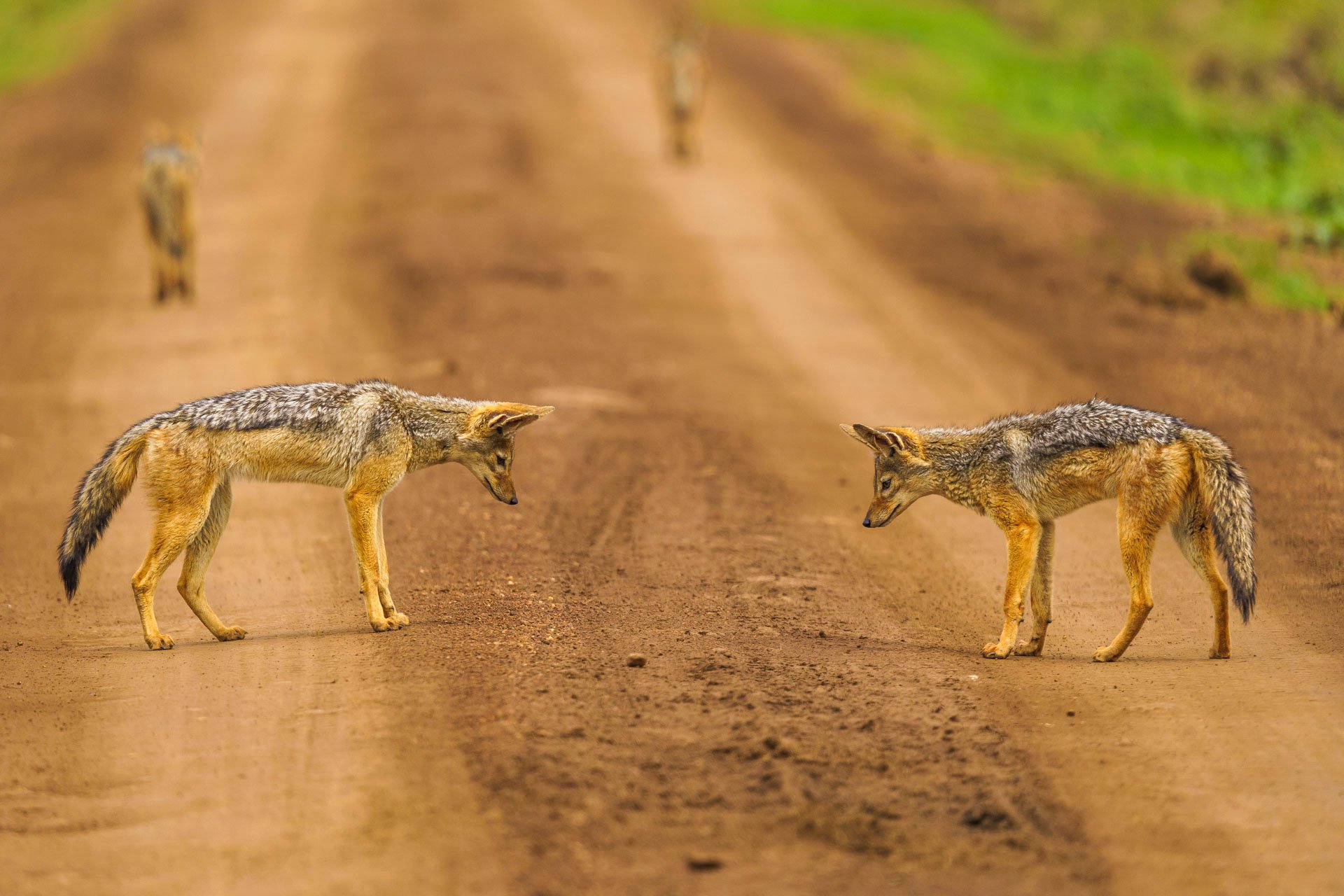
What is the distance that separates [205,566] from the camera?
9.96 m

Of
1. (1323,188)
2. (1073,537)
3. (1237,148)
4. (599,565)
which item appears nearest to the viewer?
(599,565)

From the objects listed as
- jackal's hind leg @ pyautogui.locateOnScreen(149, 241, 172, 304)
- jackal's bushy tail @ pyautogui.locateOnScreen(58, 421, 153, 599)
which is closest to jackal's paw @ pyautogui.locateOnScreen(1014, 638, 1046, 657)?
jackal's bushy tail @ pyautogui.locateOnScreen(58, 421, 153, 599)

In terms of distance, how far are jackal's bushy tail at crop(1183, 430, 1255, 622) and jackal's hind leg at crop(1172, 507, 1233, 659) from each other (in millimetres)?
92

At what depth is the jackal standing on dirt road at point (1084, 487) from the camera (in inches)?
356

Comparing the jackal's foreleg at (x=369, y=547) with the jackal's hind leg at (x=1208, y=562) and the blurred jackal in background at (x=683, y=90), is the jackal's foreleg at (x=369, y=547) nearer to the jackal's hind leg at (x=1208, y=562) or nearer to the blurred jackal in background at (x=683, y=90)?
the jackal's hind leg at (x=1208, y=562)

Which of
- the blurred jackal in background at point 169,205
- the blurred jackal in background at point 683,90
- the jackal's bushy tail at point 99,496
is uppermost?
the blurred jackal in background at point 683,90

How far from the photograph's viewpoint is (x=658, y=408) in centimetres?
1567

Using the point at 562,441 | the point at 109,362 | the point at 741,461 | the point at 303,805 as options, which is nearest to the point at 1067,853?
the point at 303,805

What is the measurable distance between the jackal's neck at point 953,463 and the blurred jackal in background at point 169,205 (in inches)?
502

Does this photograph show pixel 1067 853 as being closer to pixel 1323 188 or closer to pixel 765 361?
pixel 765 361

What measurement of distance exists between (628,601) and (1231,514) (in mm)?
3991

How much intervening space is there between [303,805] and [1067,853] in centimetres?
368

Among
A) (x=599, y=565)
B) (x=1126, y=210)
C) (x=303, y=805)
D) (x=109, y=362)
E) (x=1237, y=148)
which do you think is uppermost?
(x=1237, y=148)

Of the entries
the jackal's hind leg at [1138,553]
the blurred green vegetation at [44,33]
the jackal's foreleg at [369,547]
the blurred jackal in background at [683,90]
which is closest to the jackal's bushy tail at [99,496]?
the jackal's foreleg at [369,547]
